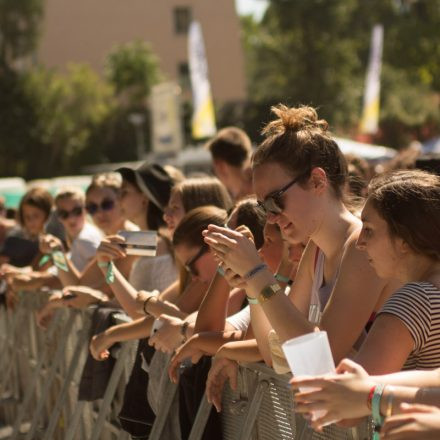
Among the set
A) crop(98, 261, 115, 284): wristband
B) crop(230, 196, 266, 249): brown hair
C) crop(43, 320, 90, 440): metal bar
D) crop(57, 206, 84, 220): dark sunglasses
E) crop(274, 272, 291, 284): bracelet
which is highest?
crop(230, 196, 266, 249): brown hair

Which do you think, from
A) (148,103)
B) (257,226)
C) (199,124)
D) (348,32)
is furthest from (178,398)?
(348,32)

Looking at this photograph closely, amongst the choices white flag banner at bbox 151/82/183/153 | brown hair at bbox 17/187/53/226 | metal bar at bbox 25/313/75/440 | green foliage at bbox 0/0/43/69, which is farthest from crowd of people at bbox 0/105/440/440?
green foliage at bbox 0/0/43/69

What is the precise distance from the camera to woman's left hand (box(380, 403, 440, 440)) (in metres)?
2.47

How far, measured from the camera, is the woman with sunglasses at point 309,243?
356 centimetres

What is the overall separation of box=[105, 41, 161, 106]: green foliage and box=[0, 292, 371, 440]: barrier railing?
4589cm

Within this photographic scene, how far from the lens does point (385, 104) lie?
60969 mm

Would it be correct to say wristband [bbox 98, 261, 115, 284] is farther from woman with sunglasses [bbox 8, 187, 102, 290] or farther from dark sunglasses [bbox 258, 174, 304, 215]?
dark sunglasses [bbox 258, 174, 304, 215]

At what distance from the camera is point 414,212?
3.22m

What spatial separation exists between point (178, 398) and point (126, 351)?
107 cm

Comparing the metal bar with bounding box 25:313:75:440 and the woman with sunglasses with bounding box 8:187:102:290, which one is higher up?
the woman with sunglasses with bounding box 8:187:102:290

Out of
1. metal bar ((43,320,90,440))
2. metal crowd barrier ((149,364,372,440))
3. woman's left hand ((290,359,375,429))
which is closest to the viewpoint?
woman's left hand ((290,359,375,429))

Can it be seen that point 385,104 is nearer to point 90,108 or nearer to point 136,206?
point 90,108

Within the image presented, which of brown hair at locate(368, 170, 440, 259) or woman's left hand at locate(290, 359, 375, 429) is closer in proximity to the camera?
woman's left hand at locate(290, 359, 375, 429)

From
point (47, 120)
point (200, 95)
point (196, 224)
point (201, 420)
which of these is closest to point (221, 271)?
point (201, 420)
